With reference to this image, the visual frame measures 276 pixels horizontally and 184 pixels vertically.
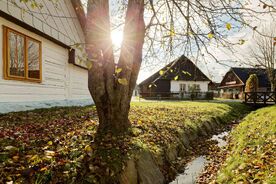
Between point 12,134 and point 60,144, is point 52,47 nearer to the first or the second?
point 12,134

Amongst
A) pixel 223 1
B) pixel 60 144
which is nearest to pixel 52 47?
pixel 60 144

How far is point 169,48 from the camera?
5.98 meters

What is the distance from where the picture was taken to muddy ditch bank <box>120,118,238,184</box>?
4.28m

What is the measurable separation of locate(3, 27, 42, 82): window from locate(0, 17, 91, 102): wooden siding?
161 millimetres

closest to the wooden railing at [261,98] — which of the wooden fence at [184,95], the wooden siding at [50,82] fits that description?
the wooden fence at [184,95]

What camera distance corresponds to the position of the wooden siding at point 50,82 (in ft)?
24.4

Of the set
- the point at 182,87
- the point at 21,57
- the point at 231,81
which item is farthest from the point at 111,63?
the point at 231,81

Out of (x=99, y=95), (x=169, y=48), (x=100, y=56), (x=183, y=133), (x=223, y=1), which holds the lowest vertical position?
(x=183, y=133)

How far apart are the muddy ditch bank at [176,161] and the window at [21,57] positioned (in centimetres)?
539

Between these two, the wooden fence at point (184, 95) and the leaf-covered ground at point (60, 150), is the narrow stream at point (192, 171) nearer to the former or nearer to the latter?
the leaf-covered ground at point (60, 150)

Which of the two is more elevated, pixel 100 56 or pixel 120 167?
pixel 100 56

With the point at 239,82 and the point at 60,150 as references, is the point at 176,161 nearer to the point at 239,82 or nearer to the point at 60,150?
the point at 60,150

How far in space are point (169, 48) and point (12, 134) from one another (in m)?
4.20

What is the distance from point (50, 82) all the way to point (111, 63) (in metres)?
6.03
